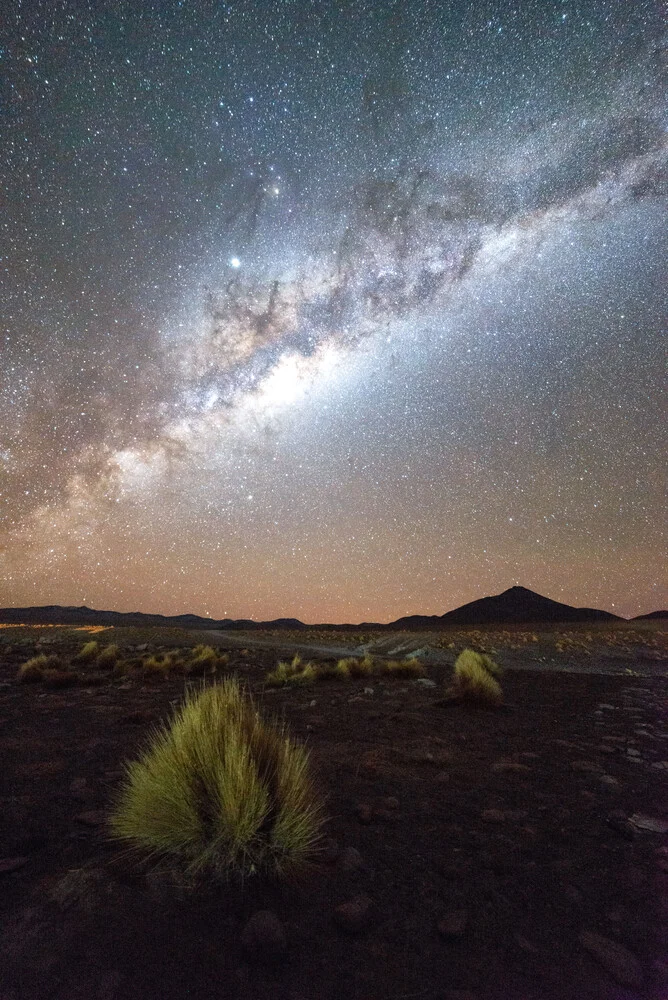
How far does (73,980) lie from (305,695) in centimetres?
684

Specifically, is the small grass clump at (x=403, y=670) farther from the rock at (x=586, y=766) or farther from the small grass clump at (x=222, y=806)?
the small grass clump at (x=222, y=806)

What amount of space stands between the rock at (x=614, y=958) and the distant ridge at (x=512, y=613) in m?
102

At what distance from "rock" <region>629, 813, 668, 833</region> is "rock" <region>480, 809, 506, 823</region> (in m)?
0.85

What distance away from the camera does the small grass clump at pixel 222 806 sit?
2.30 meters

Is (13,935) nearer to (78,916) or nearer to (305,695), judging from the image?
(78,916)

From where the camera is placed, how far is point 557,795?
3545 mm

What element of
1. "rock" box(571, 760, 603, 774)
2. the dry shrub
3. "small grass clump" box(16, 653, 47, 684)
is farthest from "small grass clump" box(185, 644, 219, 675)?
"rock" box(571, 760, 603, 774)

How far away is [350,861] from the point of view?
2.45 metres

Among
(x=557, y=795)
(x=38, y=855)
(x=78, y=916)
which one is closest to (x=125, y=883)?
(x=78, y=916)

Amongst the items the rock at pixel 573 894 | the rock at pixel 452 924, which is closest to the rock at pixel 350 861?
the rock at pixel 452 924

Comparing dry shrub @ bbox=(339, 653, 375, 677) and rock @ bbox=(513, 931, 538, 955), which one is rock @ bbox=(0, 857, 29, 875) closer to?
rock @ bbox=(513, 931, 538, 955)

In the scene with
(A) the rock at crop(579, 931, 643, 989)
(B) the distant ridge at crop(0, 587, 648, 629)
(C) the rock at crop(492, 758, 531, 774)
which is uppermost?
(B) the distant ridge at crop(0, 587, 648, 629)

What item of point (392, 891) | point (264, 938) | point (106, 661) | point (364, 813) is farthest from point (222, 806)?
point (106, 661)

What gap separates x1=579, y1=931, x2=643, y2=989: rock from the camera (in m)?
1.74
